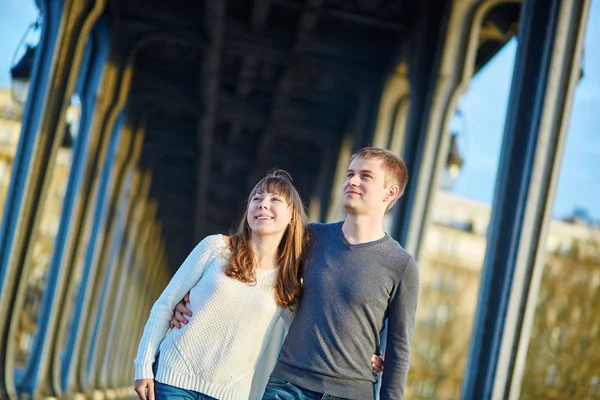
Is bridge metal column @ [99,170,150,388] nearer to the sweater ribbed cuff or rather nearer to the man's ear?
the sweater ribbed cuff

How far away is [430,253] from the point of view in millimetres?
81188

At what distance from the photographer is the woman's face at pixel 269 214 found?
12.8 feet

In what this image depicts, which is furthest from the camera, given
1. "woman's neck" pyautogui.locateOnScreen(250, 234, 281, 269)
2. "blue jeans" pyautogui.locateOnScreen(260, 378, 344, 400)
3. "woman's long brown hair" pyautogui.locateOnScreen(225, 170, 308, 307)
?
"woman's neck" pyautogui.locateOnScreen(250, 234, 281, 269)

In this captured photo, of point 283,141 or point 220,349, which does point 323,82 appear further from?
point 220,349

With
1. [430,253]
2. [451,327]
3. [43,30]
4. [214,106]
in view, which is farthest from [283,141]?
[430,253]

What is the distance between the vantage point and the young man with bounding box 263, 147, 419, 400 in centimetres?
373

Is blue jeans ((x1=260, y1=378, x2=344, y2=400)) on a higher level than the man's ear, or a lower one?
lower

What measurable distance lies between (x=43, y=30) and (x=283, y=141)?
A: 41.7 feet

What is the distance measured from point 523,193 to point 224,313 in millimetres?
4470

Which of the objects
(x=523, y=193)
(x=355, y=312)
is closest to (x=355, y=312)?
(x=355, y=312)

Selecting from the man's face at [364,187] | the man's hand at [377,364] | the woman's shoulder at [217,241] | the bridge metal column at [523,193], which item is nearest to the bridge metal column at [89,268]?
the bridge metal column at [523,193]

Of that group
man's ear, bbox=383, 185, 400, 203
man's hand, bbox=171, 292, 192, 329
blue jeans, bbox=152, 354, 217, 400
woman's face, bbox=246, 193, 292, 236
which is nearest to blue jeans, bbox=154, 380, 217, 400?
blue jeans, bbox=152, 354, 217, 400

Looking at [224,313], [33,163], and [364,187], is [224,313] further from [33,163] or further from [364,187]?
[33,163]

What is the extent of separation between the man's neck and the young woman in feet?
0.66
